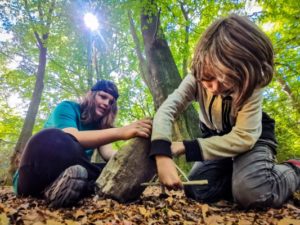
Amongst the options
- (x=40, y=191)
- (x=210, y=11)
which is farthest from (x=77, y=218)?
(x=210, y=11)

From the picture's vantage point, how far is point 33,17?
31.0 ft

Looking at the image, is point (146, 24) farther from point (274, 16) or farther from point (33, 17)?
point (33, 17)

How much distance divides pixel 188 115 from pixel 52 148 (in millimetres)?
3054

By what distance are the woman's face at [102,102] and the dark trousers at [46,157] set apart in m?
0.98

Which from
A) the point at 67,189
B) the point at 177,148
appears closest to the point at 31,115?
the point at 67,189

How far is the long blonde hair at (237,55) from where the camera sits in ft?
5.86

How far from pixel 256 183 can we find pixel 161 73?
3.59m

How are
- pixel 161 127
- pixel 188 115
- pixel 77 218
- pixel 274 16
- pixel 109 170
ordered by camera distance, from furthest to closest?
pixel 274 16
pixel 188 115
pixel 109 170
pixel 161 127
pixel 77 218

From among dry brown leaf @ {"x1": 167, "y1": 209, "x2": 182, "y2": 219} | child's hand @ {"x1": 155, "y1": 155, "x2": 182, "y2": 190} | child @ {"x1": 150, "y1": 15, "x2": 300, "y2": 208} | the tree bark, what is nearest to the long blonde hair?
child @ {"x1": 150, "y1": 15, "x2": 300, "y2": 208}

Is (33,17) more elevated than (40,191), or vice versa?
(33,17)

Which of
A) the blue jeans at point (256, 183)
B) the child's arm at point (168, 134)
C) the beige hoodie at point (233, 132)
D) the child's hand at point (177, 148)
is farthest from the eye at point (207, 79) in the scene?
the blue jeans at point (256, 183)

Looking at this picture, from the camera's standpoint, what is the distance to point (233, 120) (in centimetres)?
225

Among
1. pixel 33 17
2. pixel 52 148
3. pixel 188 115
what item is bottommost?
pixel 52 148

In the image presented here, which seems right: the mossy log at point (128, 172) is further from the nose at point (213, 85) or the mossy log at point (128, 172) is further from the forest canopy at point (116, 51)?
the forest canopy at point (116, 51)
